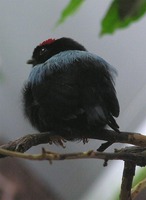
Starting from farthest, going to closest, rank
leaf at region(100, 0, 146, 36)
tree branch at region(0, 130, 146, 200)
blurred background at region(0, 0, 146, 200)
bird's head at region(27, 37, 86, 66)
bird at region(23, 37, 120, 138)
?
blurred background at region(0, 0, 146, 200), bird's head at region(27, 37, 86, 66), bird at region(23, 37, 120, 138), tree branch at region(0, 130, 146, 200), leaf at region(100, 0, 146, 36)

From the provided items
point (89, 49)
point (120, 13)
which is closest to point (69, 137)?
point (120, 13)

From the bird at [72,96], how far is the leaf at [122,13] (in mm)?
332

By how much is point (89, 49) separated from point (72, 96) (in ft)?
1.77

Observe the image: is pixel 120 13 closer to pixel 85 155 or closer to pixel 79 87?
pixel 85 155

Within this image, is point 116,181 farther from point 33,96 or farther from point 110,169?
point 33,96

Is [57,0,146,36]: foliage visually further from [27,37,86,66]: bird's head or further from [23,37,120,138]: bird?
[27,37,86,66]: bird's head

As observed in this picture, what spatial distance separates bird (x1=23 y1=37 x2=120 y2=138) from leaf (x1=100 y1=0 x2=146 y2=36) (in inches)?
13.1

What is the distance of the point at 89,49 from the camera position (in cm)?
107

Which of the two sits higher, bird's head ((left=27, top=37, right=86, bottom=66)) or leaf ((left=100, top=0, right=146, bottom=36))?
leaf ((left=100, top=0, right=146, bottom=36))

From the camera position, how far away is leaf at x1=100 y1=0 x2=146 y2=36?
177 mm

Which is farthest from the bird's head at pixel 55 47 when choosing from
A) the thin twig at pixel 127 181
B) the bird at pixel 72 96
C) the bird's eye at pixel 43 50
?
the thin twig at pixel 127 181

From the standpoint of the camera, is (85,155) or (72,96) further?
(72,96)

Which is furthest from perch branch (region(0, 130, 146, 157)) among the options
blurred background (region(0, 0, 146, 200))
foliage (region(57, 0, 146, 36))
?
blurred background (region(0, 0, 146, 200))

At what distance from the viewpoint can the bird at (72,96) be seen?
544mm
